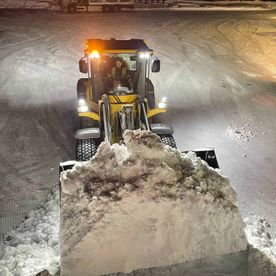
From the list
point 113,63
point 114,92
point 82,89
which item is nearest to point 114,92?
point 114,92

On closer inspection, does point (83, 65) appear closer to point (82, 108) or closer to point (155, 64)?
point (82, 108)

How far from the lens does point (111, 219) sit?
3705 millimetres

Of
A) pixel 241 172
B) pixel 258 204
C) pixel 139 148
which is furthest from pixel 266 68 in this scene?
pixel 139 148

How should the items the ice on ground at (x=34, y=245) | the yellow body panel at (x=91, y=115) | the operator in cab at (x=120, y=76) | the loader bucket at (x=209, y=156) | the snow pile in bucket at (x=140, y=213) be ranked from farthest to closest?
the yellow body panel at (x=91, y=115) → the operator in cab at (x=120, y=76) → the loader bucket at (x=209, y=156) → the ice on ground at (x=34, y=245) → the snow pile in bucket at (x=140, y=213)

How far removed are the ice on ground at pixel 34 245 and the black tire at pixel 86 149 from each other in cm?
103

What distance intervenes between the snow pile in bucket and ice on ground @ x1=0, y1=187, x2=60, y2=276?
0.76 m

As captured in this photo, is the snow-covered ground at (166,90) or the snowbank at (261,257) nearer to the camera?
the snowbank at (261,257)

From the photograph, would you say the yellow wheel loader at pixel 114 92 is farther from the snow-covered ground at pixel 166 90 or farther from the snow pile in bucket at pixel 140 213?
the snow pile in bucket at pixel 140 213

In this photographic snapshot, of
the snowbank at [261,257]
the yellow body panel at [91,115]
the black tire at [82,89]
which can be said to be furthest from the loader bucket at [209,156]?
the black tire at [82,89]

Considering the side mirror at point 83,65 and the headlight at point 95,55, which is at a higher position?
the headlight at point 95,55

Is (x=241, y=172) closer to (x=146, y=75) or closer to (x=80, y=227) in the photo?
(x=146, y=75)

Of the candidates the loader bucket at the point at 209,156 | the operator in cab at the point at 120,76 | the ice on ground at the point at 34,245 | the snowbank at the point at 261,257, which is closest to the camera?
the snowbank at the point at 261,257

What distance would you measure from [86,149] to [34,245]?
2.42 meters

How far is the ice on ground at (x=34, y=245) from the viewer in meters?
4.36
